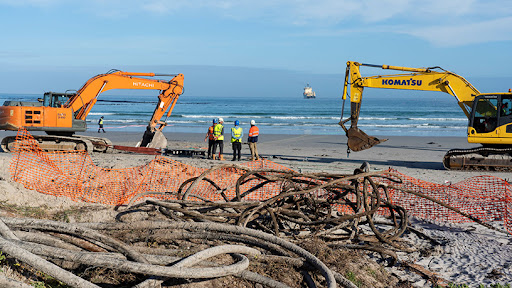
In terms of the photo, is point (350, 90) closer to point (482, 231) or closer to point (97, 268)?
point (482, 231)

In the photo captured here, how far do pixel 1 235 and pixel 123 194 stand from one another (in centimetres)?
444

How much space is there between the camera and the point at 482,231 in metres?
7.19

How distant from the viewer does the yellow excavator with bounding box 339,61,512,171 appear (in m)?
14.0

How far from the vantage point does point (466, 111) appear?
14.7 metres

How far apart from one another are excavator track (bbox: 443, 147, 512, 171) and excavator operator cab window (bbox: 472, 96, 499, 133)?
690 millimetres

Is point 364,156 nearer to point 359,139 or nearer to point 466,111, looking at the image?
point 359,139

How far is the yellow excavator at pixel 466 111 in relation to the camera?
1405 centimetres

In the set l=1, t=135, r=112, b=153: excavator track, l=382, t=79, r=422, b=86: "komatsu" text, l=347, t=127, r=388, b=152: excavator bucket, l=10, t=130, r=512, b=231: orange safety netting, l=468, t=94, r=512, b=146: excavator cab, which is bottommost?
l=10, t=130, r=512, b=231: orange safety netting

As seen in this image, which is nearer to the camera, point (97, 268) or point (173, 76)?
point (97, 268)

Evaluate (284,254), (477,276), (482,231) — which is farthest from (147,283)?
(482,231)

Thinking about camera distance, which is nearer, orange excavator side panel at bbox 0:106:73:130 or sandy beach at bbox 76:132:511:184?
sandy beach at bbox 76:132:511:184

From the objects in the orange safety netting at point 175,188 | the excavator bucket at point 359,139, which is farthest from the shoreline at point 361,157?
the orange safety netting at point 175,188

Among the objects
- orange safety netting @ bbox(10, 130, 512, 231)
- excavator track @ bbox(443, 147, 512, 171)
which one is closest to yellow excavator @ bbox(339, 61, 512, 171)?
excavator track @ bbox(443, 147, 512, 171)

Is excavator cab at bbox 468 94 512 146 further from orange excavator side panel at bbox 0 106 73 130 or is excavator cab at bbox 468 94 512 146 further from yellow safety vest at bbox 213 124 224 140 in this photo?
orange excavator side panel at bbox 0 106 73 130
